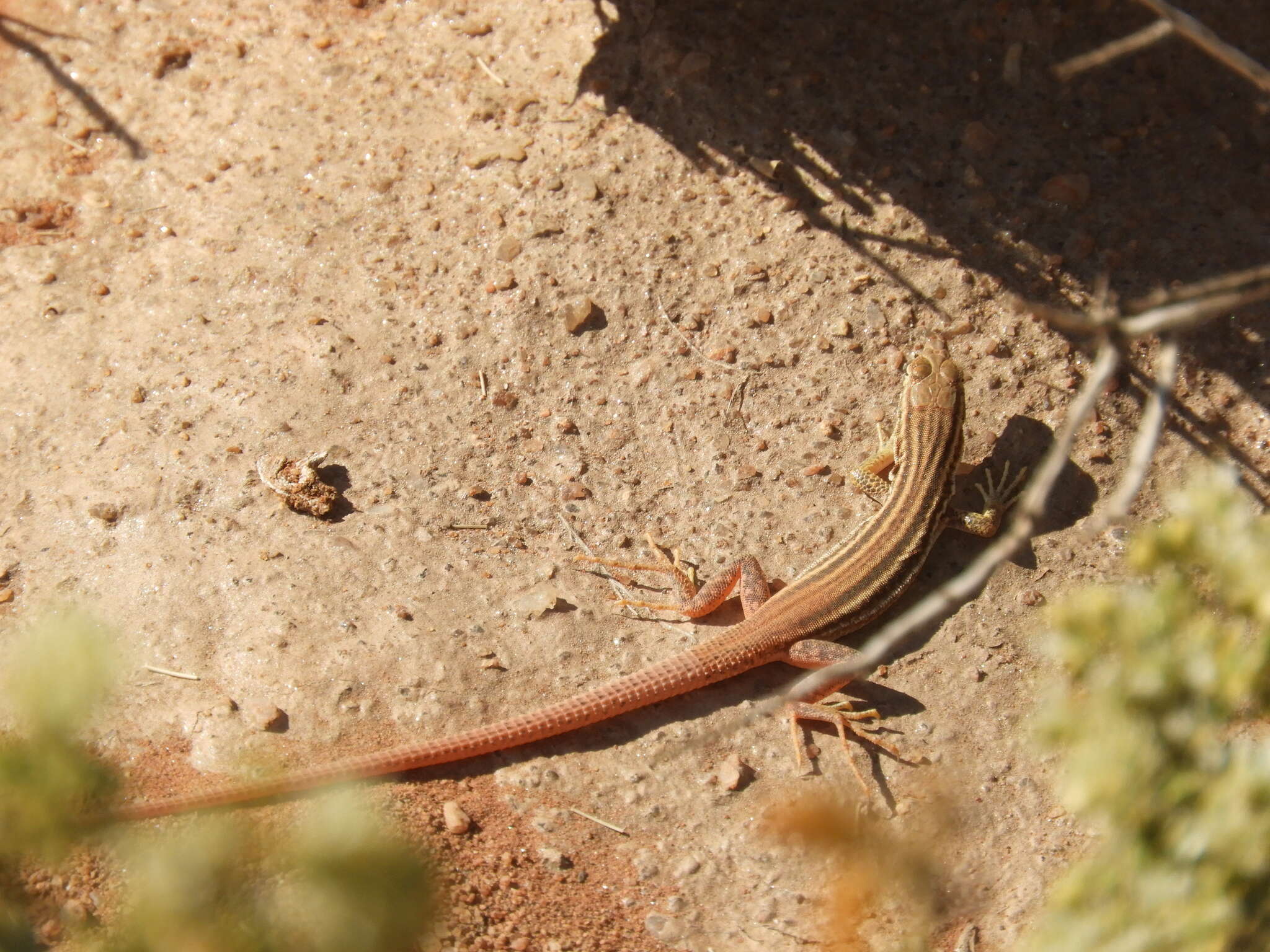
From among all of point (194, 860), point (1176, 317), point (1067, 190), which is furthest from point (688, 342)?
point (194, 860)

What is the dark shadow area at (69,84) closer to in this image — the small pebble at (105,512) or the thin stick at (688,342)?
the small pebble at (105,512)

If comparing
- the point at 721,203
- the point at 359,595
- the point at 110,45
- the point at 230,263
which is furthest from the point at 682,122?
the point at 110,45

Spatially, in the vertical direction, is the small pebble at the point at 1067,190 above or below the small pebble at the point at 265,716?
above

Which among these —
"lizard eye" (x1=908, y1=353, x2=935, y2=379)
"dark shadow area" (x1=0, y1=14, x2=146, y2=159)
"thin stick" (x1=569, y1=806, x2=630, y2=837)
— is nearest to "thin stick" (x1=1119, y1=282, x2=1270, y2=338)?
"thin stick" (x1=569, y1=806, x2=630, y2=837)

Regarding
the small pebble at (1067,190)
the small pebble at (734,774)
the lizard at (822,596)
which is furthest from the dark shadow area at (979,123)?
the small pebble at (734,774)

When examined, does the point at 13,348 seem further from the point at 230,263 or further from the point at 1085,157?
the point at 1085,157

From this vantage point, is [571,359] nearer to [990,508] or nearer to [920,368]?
[920,368]
